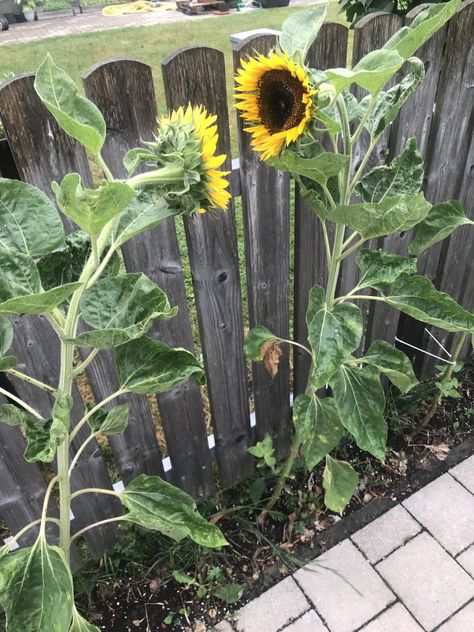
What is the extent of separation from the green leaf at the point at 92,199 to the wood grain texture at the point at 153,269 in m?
0.62

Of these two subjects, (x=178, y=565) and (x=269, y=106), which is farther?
(x=178, y=565)

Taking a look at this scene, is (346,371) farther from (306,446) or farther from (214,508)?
(214,508)

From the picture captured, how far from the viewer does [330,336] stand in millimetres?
1470

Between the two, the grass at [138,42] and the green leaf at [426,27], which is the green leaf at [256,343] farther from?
the grass at [138,42]

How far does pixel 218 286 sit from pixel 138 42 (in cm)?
1194

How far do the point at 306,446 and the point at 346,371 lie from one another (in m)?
0.29

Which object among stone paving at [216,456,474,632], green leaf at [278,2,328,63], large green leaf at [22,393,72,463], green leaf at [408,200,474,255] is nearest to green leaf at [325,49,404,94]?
green leaf at [278,2,328,63]

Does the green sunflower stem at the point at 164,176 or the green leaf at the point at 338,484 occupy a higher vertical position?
the green sunflower stem at the point at 164,176

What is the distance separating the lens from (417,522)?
2.24 m

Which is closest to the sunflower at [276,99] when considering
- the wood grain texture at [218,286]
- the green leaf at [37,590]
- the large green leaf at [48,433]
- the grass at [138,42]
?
the wood grain texture at [218,286]

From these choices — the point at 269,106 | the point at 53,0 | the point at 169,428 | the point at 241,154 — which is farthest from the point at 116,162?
the point at 53,0

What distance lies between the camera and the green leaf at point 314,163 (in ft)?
3.89

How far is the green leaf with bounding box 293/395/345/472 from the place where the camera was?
179 cm

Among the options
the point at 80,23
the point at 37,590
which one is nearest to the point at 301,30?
the point at 37,590
